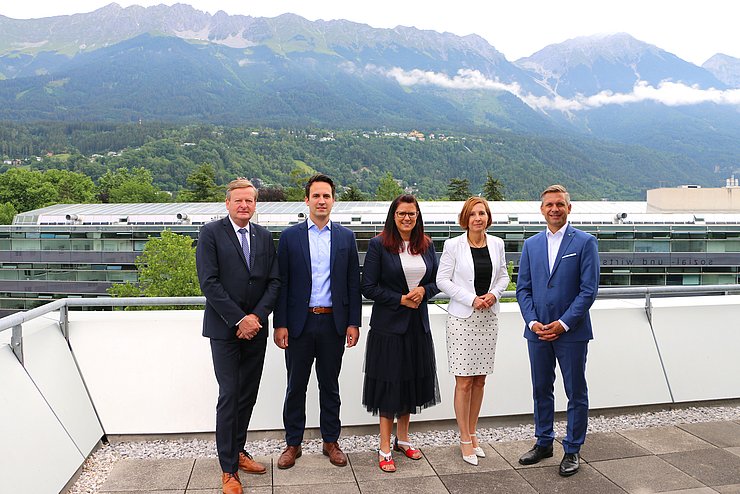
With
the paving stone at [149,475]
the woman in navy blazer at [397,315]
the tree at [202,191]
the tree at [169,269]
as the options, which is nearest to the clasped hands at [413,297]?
the woman in navy blazer at [397,315]

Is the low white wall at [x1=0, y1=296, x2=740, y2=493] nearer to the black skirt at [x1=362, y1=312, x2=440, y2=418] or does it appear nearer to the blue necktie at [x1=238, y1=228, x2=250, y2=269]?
the black skirt at [x1=362, y1=312, x2=440, y2=418]

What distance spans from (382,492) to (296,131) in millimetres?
168663

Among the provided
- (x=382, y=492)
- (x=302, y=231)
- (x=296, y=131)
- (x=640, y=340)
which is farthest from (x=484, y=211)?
(x=296, y=131)

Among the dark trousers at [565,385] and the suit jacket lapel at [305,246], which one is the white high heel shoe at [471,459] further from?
the suit jacket lapel at [305,246]

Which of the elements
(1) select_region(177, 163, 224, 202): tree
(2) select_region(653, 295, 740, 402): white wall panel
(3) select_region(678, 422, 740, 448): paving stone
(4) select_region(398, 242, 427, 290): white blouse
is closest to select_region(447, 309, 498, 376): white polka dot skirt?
(4) select_region(398, 242, 427, 290): white blouse

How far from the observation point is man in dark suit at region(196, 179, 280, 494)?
126 inches

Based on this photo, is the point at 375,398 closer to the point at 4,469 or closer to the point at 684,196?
the point at 4,469

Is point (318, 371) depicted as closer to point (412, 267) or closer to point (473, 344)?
point (412, 267)

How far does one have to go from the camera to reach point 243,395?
3438 millimetres

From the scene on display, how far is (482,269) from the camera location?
11.8 ft

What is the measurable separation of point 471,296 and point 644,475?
1.43 metres

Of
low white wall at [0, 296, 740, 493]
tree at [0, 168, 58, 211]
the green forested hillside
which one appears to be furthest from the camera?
the green forested hillside

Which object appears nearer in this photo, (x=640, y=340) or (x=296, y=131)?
(x=640, y=340)

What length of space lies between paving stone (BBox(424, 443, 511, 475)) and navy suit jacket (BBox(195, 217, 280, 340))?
135cm
